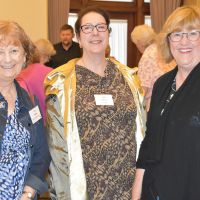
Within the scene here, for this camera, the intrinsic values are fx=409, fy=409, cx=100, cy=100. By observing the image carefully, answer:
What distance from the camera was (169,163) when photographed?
2.07 metres

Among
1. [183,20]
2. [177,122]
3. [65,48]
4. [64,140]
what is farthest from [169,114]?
[65,48]

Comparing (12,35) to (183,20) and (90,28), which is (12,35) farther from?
(183,20)

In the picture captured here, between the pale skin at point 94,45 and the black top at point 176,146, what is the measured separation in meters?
0.54

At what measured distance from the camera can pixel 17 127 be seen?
84.0 inches

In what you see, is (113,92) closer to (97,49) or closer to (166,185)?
(97,49)

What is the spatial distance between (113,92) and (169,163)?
2.25 feet

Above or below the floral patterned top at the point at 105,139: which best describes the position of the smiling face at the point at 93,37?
above

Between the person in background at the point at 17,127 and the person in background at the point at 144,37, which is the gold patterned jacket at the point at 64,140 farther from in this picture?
the person in background at the point at 144,37

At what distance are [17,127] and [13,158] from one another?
0.16 m

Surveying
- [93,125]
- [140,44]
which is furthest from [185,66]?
[140,44]

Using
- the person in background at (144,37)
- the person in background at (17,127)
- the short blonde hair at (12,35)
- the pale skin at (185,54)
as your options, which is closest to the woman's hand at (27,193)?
the person in background at (17,127)

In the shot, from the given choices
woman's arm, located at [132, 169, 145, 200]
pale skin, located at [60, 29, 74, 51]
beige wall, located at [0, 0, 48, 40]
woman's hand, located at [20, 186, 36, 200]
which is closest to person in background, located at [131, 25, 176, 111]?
woman's arm, located at [132, 169, 145, 200]

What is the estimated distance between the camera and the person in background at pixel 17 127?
209cm

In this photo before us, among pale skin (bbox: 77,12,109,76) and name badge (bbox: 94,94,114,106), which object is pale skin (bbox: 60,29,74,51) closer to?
pale skin (bbox: 77,12,109,76)
